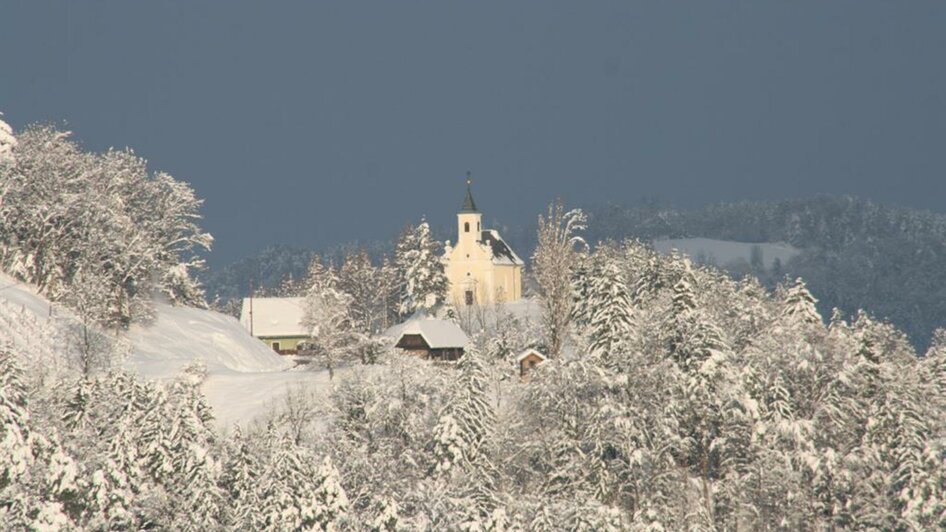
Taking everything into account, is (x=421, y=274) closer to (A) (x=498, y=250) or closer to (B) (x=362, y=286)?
(B) (x=362, y=286)

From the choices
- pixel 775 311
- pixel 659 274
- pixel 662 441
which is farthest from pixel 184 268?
pixel 662 441

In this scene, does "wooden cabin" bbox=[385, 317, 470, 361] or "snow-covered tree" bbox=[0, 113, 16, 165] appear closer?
"snow-covered tree" bbox=[0, 113, 16, 165]

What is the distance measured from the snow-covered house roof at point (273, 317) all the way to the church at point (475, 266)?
16.7 meters

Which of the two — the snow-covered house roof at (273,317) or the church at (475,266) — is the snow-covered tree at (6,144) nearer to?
the snow-covered house roof at (273,317)

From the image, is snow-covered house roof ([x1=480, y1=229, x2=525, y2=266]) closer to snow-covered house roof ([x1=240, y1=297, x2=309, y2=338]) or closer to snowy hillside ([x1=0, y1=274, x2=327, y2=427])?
snow-covered house roof ([x1=240, y1=297, x2=309, y2=338])

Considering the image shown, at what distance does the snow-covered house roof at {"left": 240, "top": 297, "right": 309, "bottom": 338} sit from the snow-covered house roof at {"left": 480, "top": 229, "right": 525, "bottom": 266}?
22.6 meters

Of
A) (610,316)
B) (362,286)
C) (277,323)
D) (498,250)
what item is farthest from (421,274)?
(610,316)

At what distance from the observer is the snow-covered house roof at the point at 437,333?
88562 millimetres

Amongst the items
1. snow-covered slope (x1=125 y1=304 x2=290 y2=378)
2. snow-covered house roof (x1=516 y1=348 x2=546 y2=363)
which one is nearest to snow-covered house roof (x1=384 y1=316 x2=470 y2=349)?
snow-covered house roof (x1=516 y1=348 x2=546 y2=363)

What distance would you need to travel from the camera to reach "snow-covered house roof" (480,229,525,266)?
134 meters

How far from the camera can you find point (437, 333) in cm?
8962

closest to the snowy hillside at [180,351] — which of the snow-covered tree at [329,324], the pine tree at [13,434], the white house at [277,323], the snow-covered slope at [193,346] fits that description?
the snow-covered slope at [193,346]

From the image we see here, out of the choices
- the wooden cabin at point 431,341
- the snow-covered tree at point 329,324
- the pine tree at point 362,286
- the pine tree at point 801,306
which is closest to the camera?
the pine tree at point 801,306

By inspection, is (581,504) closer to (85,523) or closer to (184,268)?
(85,523)
